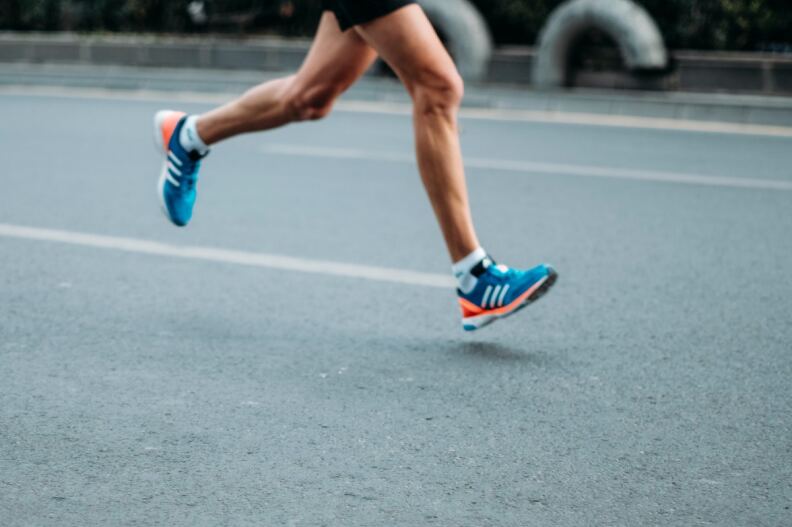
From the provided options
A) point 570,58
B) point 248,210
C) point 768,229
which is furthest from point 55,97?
point 768,229

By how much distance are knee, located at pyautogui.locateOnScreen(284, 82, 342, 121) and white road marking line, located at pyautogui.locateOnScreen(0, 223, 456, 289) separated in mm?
777

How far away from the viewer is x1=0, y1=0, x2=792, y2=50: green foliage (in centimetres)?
1412

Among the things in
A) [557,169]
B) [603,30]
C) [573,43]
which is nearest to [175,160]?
[557,169]

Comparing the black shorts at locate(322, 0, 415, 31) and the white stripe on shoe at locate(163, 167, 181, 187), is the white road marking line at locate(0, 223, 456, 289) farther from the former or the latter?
the black shorts at locate(322, 0, 415, 31)

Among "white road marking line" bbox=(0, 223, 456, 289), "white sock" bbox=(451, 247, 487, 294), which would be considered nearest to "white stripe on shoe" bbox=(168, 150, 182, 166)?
"white road marking line" bbox=(0, 223, 456, 289)

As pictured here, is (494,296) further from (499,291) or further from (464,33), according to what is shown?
(464,33)

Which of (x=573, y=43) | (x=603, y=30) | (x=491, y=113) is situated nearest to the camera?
(x=491, y=113)

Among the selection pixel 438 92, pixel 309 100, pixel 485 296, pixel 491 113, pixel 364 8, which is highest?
pixel 364 8

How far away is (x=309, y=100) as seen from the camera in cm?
442

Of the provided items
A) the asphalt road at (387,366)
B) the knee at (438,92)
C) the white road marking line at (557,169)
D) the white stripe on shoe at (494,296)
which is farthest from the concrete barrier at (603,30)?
the white stripe on shoe at (494,296)

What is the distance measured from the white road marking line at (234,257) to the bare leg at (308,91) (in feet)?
2.33

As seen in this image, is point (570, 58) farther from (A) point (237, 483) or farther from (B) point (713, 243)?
(A) point (237, 483)

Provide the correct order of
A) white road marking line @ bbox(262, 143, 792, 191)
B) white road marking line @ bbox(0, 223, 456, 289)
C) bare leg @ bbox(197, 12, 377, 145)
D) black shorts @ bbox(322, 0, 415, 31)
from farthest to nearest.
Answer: white road marking line @ bbox(262, 143, 792, 191) → white road marking line @ bbox(0, 223, 456, 289) → bare leg @ bbox(197, 12, 377, 145) → black shorts @ bbox(322, 0, 415, 31)

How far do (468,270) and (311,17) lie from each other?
1369 centimetres
